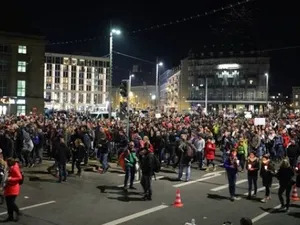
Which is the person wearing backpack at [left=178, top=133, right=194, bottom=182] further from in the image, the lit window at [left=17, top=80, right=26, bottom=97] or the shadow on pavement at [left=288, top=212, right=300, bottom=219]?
the lit window at [left=17, top=80, right=26, bottom=97]

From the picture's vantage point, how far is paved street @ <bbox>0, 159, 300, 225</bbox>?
10570 millimetres

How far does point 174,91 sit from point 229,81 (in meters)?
22.2

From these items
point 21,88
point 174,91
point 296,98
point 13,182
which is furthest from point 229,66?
point 13,182

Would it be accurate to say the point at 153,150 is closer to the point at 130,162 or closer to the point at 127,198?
the point at 130,162

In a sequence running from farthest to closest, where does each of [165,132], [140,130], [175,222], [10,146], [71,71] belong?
1. [71,71]
2. [140,130]
3. [165,132]
4. [10,146]
5. [175,222]

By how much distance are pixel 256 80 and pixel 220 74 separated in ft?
30.7

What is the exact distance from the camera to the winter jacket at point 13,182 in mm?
9922

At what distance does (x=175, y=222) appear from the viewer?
408 inches

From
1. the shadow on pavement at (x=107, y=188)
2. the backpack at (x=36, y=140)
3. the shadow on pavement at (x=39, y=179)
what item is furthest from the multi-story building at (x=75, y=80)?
the shadow on pavement at (x=107, y=188)

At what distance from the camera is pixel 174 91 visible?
411 feet

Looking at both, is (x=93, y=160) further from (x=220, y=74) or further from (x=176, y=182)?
(x=220, y=74)

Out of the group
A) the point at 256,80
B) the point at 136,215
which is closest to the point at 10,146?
the point at 136,215

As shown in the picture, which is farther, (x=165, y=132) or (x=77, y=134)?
(x=165, y=132)

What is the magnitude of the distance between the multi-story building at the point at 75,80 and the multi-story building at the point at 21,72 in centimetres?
5368
